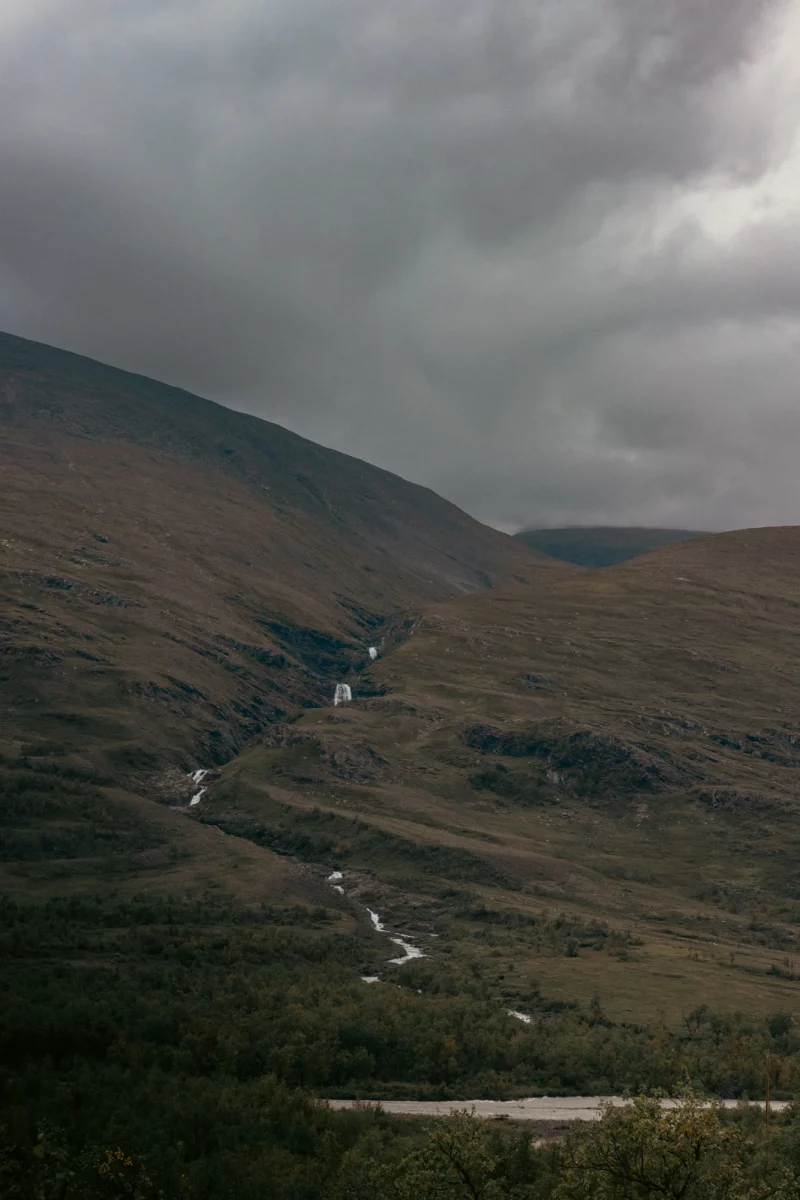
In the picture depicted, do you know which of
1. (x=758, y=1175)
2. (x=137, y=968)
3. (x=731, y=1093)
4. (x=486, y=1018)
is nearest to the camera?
(x=758, y=1175)

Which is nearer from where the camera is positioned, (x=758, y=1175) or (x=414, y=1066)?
(x=758, y=1175)

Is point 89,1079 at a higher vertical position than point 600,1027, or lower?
higher

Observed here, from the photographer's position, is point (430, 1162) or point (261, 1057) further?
point (261, 1057)

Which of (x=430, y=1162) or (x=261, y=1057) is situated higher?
(x=430, y=1162)

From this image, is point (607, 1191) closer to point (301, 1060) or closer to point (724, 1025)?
point (301, 1060)

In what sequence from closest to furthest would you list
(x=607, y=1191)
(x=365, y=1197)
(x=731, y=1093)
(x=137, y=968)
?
(x=607, y=1191), (x=365, y=1197), (x=731, y=1093), (x=137, y=968)

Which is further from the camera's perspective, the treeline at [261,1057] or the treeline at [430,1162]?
the treeline at [261,1057]

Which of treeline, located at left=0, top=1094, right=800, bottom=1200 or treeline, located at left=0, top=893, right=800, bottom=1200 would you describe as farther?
treeline, located at left=0, top=893, right=800, bottom=1200

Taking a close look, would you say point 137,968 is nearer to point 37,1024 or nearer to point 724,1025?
point 37,1024

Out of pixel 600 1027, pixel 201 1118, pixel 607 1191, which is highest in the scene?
pixel 607 1191

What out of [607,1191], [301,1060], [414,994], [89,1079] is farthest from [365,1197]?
[414,994]
